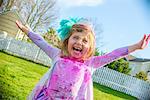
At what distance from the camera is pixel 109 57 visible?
240cm

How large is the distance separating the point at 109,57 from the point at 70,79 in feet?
0.95

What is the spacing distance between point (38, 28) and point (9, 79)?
8.57 m

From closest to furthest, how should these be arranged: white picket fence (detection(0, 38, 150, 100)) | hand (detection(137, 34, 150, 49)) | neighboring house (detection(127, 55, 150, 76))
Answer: hand (detection(137, 34, 150, 49)), white picket fence (detection(0, 38, 150, 100)), neighboring house (detection(127, 55, 150, 76))

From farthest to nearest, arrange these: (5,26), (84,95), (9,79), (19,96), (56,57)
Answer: (5,26)
(9,79)
(19,96)
(56,57)
(84,95)

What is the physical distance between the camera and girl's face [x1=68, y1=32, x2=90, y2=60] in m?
2.34

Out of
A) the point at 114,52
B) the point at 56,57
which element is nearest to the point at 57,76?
the point at 56,57

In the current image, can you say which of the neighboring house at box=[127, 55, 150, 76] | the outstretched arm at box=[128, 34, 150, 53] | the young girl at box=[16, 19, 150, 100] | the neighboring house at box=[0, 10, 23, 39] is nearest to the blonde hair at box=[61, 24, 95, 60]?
the young girl at box=[16, 19, 150, 100]

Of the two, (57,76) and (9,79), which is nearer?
(57,76)

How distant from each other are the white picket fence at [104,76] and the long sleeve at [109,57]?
A: 38.2 feet

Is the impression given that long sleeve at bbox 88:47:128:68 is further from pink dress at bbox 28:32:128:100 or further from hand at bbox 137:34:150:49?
hand at bbox 137:34:150:49

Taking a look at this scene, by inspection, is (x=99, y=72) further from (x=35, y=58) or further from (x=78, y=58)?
(x=78, y=58)

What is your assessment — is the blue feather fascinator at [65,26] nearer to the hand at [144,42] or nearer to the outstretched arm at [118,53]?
the outstretched arm at [118,53]

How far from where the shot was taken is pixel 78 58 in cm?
241

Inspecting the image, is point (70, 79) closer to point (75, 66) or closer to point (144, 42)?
point (75, 66)
